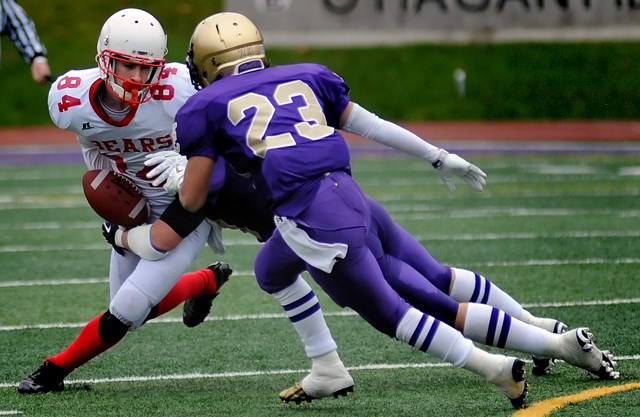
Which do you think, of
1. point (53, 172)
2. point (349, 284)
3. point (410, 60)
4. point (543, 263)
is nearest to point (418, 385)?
point (349, 284)

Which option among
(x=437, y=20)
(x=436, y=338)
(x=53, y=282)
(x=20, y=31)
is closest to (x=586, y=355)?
(x=436, y=338)

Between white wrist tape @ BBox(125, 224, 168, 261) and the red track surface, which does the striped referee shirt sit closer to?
white wrist tape @ BBox(125, 224, 168, 261)

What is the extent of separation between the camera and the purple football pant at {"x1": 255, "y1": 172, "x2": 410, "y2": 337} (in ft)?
11.7

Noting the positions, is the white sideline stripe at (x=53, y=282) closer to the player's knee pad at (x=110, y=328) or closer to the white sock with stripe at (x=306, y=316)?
the player's knee pad at (x=110, y=328)

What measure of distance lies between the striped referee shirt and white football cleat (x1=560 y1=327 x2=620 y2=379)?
4668 millimetres

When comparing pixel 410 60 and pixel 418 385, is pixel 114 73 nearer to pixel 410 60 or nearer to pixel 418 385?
pixel 418 385

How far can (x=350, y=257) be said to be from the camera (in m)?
3.56

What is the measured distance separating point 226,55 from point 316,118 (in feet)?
1.20

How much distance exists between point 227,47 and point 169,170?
1.90 feet

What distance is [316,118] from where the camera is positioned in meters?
3.68

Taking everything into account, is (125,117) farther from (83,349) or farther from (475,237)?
(475,237)

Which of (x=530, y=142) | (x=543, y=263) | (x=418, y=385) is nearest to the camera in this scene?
(x=418, y=385)

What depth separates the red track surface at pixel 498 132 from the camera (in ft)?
51.0

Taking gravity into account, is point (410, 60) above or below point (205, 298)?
below
